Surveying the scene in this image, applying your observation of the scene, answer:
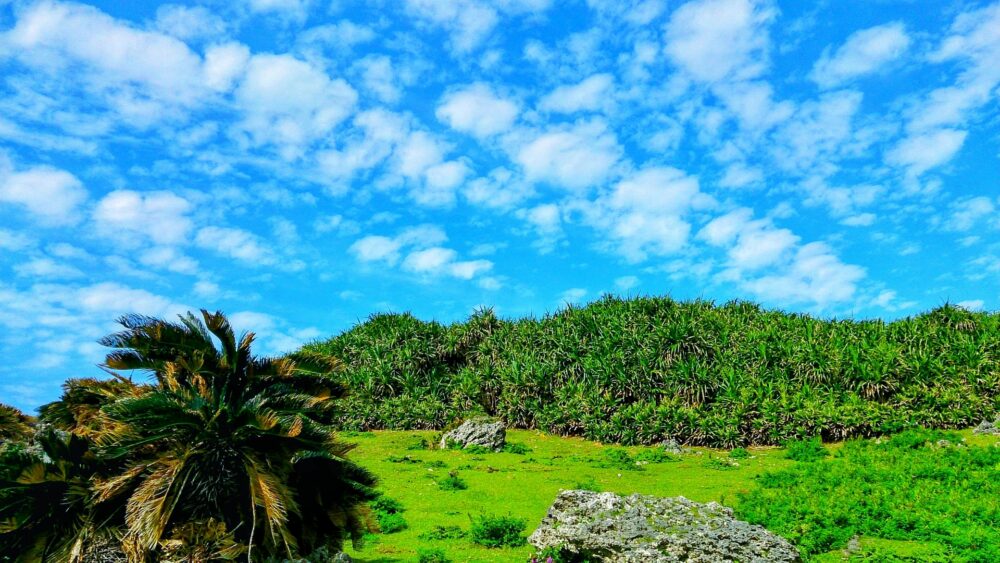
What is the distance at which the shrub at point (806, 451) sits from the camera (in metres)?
21.1

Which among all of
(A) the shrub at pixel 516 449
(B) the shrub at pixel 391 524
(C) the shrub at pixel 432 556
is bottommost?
(C) the shrub at pixel 432 556

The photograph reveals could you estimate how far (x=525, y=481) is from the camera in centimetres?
1820

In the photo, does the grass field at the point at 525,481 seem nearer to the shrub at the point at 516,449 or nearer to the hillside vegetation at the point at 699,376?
the shrub at the point at 516,449

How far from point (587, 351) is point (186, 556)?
22.1 meters

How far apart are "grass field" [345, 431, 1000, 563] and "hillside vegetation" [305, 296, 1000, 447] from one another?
4.05 feet

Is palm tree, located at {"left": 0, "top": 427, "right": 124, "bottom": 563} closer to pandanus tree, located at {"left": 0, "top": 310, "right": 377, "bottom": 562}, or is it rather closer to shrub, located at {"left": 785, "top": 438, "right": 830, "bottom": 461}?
pandanus tree, located at {"left": 0, "top": 310, "right": 377, "bottom": 562}

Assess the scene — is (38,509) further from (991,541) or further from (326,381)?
(991,541)

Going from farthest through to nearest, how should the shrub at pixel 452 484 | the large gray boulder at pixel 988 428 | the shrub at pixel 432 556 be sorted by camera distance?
the large gray boulder at pixel 988 428 < the shrub at pixel 452 484 < the shrub at pixel 432 556

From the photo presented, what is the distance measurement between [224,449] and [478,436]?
15.3 m

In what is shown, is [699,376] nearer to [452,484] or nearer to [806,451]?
[806,451]

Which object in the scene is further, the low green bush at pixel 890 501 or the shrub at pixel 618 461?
the shrub at pixel 618 461

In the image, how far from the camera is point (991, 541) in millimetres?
10898

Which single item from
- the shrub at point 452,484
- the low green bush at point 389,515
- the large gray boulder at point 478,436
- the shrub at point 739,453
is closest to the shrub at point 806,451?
the shrub at point 739,453

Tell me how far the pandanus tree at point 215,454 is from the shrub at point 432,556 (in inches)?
42.1
